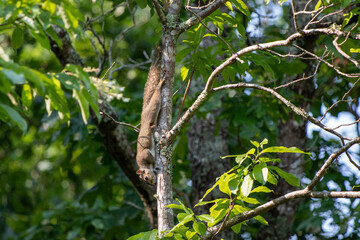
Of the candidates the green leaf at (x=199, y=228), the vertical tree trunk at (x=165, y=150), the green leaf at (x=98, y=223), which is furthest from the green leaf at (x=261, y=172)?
the green leaf at (x=98, y=223)

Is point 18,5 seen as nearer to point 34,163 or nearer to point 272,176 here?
point 272,176

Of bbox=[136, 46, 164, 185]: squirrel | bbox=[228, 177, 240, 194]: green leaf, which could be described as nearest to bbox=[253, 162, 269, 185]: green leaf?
bbox=[228, 177, 240, 194]: green leaf

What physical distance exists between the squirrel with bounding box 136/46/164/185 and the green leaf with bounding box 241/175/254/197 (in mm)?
765

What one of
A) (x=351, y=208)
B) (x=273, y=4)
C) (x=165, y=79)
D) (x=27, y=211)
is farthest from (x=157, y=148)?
(x=27, y=211)

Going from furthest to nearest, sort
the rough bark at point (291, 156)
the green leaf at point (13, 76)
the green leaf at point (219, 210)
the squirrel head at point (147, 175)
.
Result: 1. the rough bark at point (291, 156)
2. the squirrel head at point (147, 175)
3. the green leaf at point (219, 210)
4. the green leaf at point (13, 76)

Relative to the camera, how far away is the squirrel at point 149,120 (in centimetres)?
297

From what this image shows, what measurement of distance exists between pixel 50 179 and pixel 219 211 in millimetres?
9481

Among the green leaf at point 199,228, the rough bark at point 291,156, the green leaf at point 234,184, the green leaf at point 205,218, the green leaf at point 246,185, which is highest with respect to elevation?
the green leaf at point 246,185

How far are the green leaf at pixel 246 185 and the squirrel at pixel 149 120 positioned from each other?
0.76m

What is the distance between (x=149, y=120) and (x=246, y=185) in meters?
1.07

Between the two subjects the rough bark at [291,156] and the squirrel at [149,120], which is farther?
the rough bark at [291,156]

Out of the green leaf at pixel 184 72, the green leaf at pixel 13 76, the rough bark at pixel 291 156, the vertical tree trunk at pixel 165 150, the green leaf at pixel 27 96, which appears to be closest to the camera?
the green leaf at pixel 13 76

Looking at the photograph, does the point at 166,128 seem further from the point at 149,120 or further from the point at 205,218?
the point at 205,218

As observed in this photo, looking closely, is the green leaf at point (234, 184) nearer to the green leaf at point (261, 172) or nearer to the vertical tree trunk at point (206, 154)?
the green leaf at point (261, 172)
